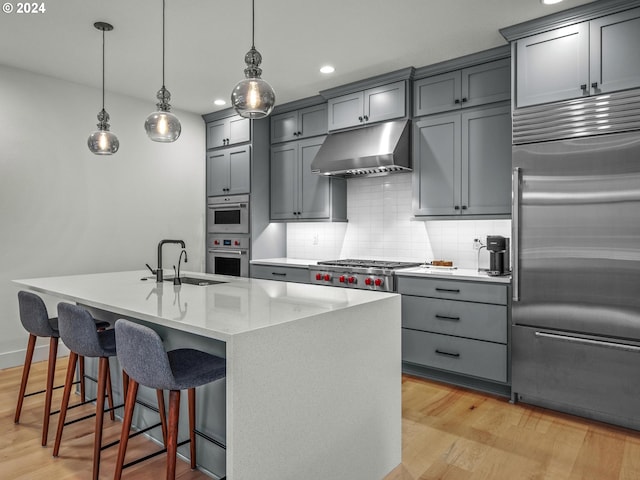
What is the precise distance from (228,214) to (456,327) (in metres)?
3.03

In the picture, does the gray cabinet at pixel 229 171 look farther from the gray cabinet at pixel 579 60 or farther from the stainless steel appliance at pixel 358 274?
the gray cabinet at pixel 579 60

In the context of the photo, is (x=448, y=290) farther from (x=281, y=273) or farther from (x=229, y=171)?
(x=229, y=171)

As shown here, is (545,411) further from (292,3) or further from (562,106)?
(292,3)

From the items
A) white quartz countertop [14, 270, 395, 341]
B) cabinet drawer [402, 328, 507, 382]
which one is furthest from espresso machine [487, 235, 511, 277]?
white quartz countertop [14, 270, 395, 341]

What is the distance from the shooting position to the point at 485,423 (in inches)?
114

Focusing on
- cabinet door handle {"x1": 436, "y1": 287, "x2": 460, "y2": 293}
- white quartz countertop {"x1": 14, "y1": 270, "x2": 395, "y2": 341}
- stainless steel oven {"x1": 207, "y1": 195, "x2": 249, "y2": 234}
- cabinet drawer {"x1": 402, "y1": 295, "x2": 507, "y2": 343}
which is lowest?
cabinet drawer {"x1": 402, "y1": 295, "x2": 507, "y2": 343}

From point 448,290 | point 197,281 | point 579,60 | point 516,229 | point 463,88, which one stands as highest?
point 463,88

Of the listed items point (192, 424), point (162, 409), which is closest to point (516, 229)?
point (192, 424)

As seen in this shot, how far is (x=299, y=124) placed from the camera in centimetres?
498

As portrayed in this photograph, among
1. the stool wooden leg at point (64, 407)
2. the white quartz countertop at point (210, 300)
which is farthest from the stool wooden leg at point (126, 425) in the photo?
the stool wooden leg at point (64, 407)

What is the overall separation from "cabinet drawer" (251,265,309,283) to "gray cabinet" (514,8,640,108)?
2.46 m

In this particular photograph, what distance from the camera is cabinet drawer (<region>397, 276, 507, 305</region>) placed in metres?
3.30

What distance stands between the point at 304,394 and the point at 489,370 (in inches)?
79.6

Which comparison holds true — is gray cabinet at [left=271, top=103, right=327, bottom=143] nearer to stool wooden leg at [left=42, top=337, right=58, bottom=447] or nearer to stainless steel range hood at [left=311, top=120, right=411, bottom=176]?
stainless steel range hood at [left=311, top=120, right=411, bottom=176]
